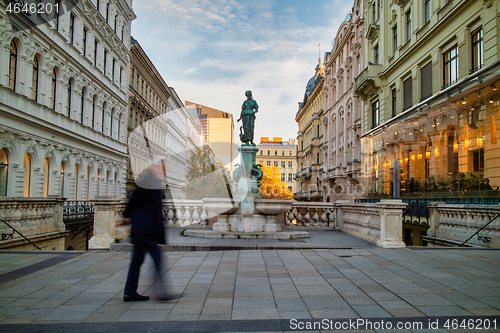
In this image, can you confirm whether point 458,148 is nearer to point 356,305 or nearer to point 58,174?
point 356,305

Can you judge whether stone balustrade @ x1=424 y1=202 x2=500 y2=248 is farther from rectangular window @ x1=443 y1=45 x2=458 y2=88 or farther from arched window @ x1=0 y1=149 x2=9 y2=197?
arched window @ x1=0 y1=149 x2=9 y2=197

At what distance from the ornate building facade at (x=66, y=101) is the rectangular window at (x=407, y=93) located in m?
22.2

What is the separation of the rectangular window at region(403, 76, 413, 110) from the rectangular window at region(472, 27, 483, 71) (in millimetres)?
6808

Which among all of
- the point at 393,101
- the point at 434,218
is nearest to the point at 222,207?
the point at 434,218

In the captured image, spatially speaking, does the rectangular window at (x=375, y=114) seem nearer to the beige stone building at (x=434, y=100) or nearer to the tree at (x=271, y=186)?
the beige stone building at (x=434, y=100)

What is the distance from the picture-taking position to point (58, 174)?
896 inches

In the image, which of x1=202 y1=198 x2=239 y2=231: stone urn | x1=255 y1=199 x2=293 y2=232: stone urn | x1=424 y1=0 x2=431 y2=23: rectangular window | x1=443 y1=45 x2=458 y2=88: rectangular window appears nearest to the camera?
x1=202 y1=198 x2=239 y2=231: stone urn

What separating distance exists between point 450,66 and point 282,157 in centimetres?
10329

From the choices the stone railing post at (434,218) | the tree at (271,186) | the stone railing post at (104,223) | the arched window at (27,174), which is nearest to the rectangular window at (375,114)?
the stone railing post at (434,218)

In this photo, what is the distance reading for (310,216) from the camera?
13.7 meters

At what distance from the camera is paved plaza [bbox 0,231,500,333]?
152 inches

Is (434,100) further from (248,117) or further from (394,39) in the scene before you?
(248,117)

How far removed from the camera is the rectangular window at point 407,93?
933 inches

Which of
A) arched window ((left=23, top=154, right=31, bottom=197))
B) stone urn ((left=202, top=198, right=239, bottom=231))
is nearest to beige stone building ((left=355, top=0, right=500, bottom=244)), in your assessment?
stone urn ((left=202, top=198, right=239, bottom=231))
